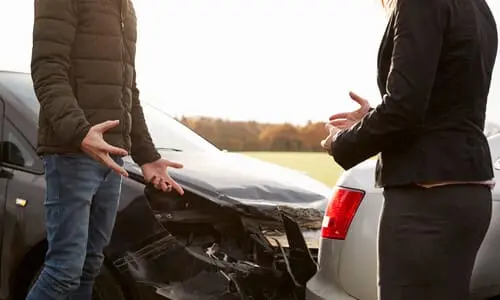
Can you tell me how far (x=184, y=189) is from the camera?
3.83 metres

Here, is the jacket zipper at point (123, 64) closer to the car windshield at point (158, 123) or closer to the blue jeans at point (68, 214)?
the blue jeans at point (68, 214)

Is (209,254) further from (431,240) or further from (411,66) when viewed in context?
(411,66)

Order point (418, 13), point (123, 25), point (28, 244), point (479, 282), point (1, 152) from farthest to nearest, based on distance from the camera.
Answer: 1. point (1, 152)
2. point (28, 244)
3. point (123, 25)
4. point (479, 282)
5. point (418, 13)

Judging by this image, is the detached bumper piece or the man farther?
the detached bumper piece

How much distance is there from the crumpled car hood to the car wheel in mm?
489

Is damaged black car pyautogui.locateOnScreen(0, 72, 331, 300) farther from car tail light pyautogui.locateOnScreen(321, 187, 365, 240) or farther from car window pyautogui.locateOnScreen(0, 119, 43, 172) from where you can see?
car tail light pyautogui.locateOnScreen(321, 187, 365, 240)

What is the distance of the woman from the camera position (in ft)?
6.63

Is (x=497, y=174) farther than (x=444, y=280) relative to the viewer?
Yes

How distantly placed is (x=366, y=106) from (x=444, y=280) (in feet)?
1.72

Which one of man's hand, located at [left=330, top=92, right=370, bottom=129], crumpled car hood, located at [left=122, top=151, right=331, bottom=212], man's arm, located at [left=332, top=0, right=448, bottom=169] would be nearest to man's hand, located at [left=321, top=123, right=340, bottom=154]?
man's hand, located at [left=330, top=92, right=370, bottom=129]

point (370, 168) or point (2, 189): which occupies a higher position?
point (370, 168)

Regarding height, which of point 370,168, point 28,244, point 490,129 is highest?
point 490,129

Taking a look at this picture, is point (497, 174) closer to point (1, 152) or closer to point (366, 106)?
point (366, 106)

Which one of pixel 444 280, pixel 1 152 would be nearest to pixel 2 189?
pixel 1 152
